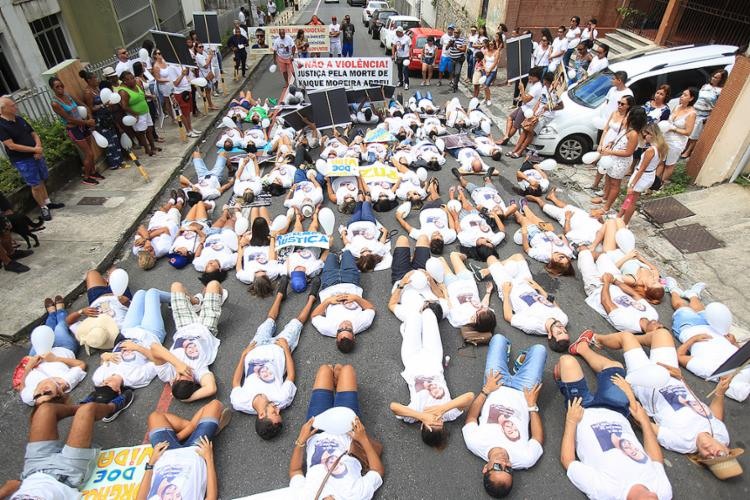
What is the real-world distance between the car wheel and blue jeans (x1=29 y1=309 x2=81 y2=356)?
9.04 meters

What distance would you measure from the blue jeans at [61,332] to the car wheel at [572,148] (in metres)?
9.04

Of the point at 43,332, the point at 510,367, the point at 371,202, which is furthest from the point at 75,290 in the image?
the point at 510,367

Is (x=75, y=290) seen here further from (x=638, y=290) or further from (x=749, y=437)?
(x=749, y=437)

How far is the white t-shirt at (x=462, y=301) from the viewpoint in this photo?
5.34 m

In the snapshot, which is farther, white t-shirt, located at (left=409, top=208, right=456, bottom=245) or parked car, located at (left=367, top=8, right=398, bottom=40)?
parked car, located at (left=367, top=8, right=398, bottom=40)

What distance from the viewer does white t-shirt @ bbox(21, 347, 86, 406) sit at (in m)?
4.35

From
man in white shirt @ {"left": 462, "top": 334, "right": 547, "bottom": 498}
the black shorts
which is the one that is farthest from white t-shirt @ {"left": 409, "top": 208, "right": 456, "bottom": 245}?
man in white shirt @ {"left": 462, "top": 334, "right": 547, "bottom": 498}

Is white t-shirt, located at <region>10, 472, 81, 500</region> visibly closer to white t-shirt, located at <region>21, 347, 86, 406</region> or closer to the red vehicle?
white t-shirt, located at <region>21, 347, 86, 406</region>

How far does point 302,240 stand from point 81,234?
3733 millimetres

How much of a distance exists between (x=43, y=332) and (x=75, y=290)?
1340 mm

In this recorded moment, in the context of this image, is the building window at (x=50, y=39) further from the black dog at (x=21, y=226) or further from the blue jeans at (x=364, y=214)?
the blue jeans at (x=364, y=214)

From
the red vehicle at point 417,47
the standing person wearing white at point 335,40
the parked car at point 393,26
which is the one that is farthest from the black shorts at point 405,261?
the parked car at point 393,26

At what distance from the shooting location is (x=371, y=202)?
7695 mm

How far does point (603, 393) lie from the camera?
4137mm
